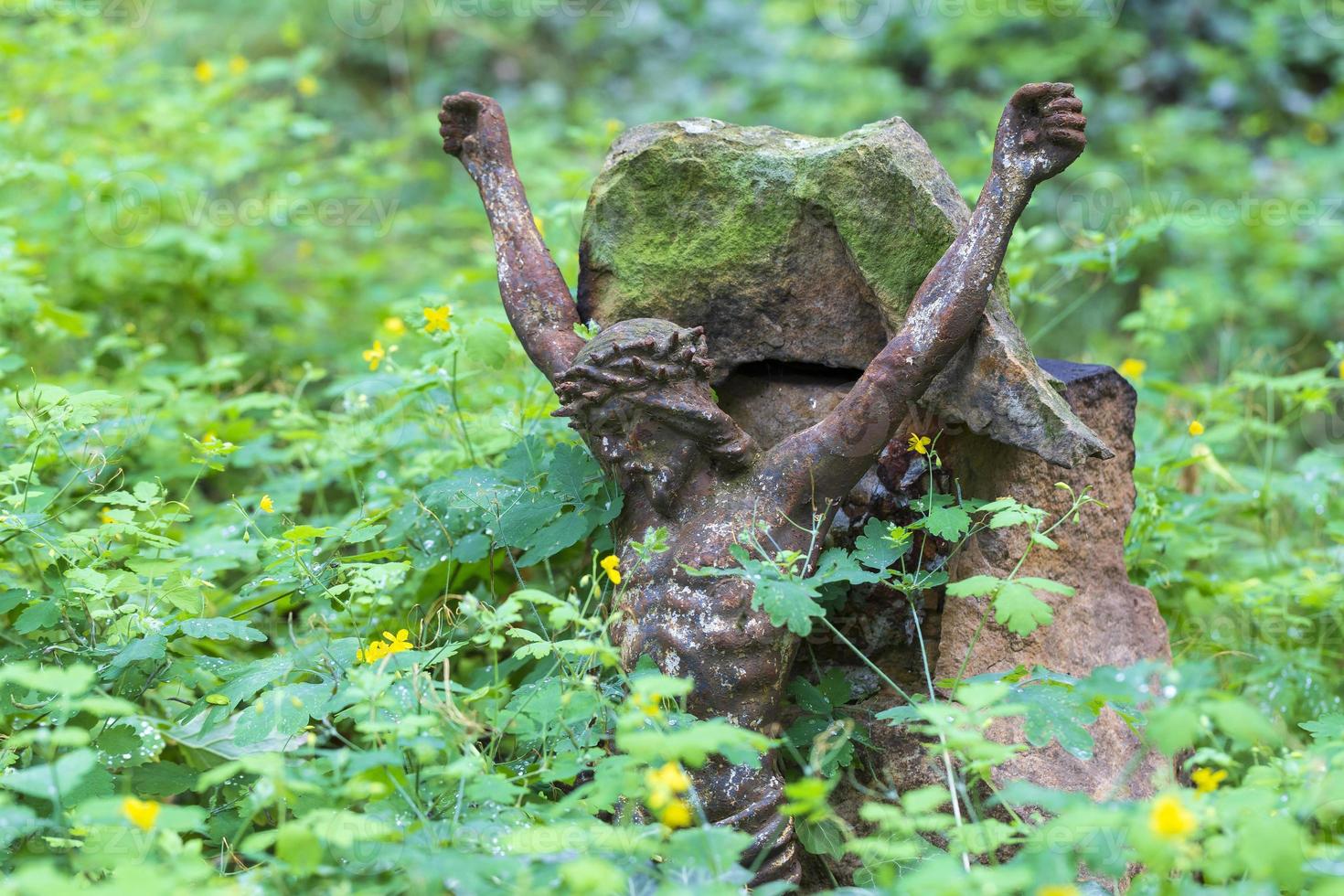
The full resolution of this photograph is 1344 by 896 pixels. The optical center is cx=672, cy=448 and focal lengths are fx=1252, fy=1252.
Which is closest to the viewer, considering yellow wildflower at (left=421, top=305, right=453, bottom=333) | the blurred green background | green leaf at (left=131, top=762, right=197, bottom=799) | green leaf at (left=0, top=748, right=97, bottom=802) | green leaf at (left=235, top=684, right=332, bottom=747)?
green leaf at (left=0, top=748, right=97, bottom=802)

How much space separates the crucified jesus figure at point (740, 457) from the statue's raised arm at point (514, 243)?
249 millimetres

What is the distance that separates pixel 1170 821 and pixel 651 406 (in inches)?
45.2

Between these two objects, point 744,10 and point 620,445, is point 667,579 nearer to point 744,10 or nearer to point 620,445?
point 620,445

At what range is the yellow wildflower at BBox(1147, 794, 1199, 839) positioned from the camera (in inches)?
57.9

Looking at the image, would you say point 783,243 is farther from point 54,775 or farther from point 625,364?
point 54,775

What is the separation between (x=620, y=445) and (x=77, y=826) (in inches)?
42.8

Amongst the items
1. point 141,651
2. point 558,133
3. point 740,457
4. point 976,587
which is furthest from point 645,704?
point 558,133

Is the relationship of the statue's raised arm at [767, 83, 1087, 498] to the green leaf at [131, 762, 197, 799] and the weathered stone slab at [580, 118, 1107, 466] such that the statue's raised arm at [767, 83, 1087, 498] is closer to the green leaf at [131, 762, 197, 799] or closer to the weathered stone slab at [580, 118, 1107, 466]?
the weathered stone slab at [580, 118, 1107, 466]

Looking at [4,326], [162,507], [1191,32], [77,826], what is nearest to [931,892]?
[77,826]

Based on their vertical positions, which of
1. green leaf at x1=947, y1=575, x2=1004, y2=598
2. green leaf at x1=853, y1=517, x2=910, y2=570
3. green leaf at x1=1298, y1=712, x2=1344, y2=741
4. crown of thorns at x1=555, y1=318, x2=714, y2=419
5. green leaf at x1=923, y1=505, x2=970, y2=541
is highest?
crown of thorns at x1=555, y1=318, x2=714, y2=419

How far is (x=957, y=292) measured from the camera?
2342mm

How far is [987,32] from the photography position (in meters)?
7.30

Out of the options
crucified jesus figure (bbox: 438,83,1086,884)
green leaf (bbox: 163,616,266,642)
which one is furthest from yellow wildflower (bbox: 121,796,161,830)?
crucified jesus figure (bbox: 438,83,1086,884)

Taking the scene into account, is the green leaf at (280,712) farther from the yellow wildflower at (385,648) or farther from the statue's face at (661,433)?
the statue's face at (661,433)
